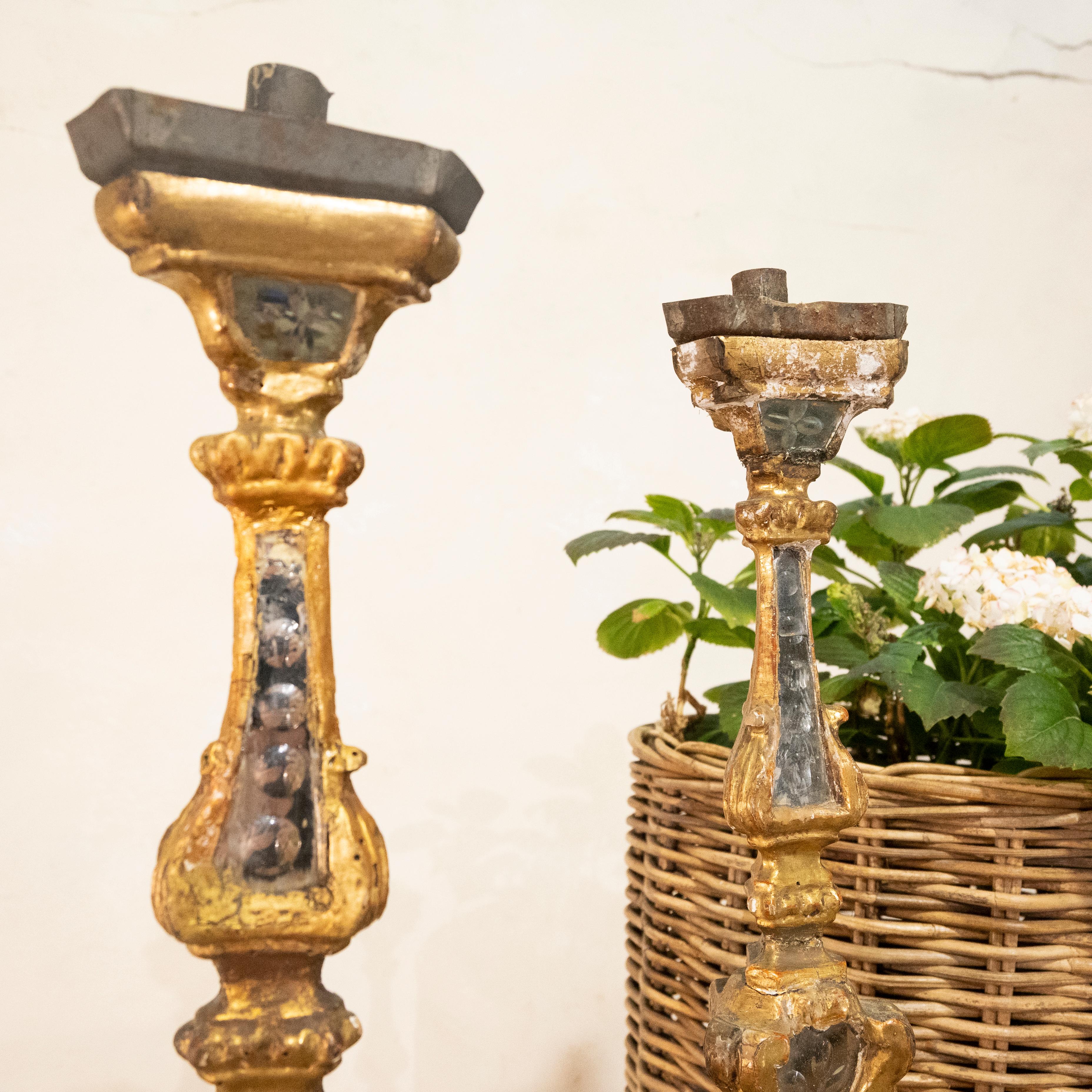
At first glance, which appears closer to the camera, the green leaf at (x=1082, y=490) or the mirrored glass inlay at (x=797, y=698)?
the mirrored glass inlay at (x=797, y=698)

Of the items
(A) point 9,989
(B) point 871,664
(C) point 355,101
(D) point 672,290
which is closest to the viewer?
(B) point 871,664

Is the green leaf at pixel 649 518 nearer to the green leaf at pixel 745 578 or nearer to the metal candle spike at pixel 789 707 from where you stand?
the green leaf at pixel 745 578

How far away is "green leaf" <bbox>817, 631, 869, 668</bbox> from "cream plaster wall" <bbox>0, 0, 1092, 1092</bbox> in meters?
0.42

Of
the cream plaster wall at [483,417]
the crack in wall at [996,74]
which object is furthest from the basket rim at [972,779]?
the crack in wall at [996,74]

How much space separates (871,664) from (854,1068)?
25 cm

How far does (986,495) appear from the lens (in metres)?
0.71

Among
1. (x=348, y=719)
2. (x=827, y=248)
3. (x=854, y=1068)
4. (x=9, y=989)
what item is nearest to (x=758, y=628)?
(x=854, y=1068)

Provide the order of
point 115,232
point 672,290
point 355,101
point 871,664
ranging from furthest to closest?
point 672,290, point 355,101, point 871,664, point 115,232

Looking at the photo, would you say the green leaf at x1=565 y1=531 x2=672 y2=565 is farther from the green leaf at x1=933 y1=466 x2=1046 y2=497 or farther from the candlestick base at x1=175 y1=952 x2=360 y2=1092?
the candlestick base at x1=175 y1=952 x2=360 y2=1092

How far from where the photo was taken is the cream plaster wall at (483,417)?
84cm

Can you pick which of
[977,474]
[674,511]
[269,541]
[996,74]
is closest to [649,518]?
[674,511]

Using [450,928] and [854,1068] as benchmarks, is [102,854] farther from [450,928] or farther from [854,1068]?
[854,1068]

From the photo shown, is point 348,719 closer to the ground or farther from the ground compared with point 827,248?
closer to the ground

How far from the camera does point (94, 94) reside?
849 millimetres
